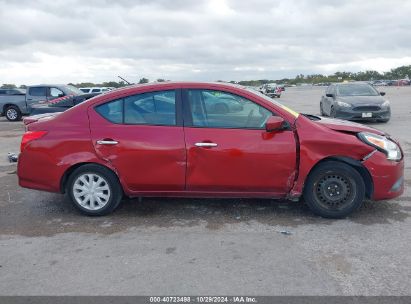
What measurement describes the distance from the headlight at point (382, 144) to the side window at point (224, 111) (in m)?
1.11

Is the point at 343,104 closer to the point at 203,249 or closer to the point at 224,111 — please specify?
the point at 224,111

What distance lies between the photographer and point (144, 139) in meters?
4.83

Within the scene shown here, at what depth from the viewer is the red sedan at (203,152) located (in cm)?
475

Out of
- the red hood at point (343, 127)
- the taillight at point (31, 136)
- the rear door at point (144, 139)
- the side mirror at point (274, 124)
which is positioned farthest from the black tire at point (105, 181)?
the red hood at point (343, 127)

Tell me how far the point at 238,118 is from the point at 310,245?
1610 millimetres

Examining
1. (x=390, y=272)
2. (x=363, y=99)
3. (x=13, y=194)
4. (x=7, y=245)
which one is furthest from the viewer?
(x=363, y=99)

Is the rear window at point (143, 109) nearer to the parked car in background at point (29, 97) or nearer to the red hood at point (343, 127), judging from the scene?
the red hood at point (343, 127)

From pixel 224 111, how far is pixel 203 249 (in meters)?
1.63

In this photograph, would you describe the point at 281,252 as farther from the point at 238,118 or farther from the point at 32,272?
the point at 32,272

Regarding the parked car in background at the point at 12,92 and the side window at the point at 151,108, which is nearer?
the side window at the point at 151,108

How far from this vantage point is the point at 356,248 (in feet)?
13.4

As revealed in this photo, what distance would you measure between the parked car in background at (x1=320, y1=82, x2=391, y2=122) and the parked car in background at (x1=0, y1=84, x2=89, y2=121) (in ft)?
32.5

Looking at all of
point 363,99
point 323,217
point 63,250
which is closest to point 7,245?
point 63,250

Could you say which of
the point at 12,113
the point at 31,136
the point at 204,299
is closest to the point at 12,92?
the point at 12,113
